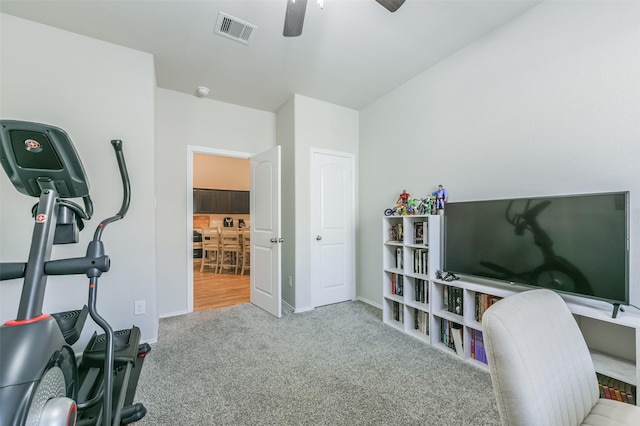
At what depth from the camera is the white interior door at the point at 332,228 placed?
3.48 metres

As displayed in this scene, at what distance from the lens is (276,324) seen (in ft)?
9.49

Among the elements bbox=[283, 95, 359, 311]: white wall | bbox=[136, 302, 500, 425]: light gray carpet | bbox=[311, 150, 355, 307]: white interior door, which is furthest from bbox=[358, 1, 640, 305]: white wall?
bbox=[136, 302, 500, 425]: light gray carpet

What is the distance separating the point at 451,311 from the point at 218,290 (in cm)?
338

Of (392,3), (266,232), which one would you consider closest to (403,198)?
(266,232)

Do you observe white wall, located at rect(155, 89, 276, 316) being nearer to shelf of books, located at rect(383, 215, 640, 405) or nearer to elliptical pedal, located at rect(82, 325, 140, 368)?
elliptical pedal, located at rect(82, 325, 140, 368)

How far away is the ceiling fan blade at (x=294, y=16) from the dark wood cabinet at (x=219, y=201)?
20.2ft

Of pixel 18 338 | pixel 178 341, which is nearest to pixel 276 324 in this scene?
pixel 178 341

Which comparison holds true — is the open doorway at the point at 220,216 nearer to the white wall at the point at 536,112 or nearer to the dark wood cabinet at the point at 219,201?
the dark wood cabinet at the point at 219,201

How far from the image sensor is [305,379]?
75.3 inches

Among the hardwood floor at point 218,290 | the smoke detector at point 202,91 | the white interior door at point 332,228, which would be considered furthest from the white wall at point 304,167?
the smoke detector at point 202,91

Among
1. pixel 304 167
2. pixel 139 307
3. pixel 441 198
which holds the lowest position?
pixel 139 307

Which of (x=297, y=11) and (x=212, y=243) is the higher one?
(x=297, y=11)

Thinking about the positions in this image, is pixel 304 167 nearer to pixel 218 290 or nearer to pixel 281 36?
pixel 281 36

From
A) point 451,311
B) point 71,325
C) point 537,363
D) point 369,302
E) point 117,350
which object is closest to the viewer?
point 537,363
